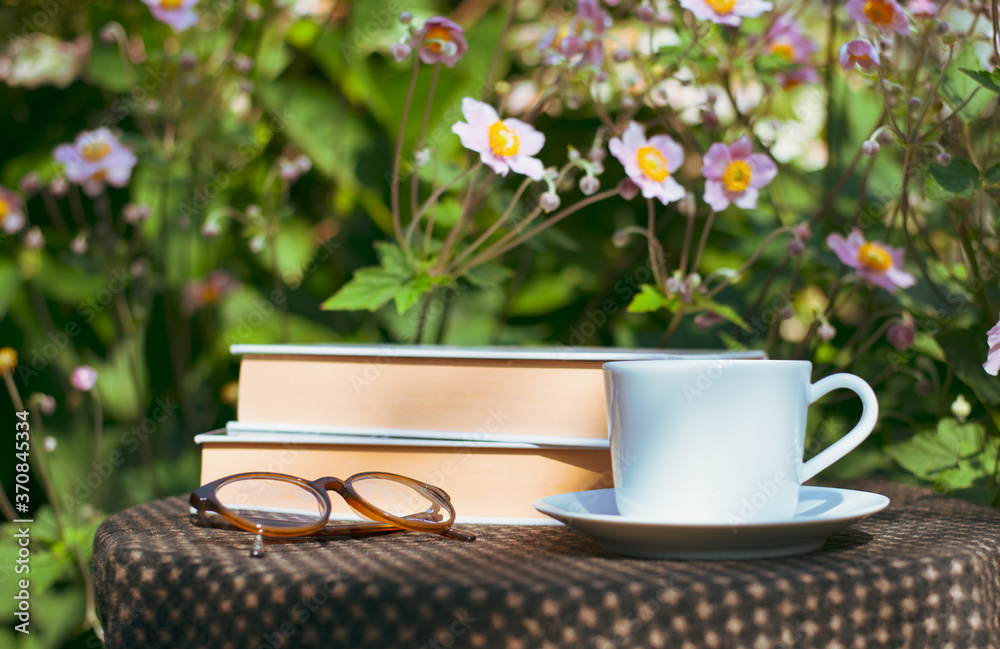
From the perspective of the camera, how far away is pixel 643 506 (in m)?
0.53

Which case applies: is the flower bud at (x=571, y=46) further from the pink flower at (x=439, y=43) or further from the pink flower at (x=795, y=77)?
the pink flower at (x=795, y=77)

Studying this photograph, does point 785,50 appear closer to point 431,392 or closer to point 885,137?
point 885,137

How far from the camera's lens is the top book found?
66 cm

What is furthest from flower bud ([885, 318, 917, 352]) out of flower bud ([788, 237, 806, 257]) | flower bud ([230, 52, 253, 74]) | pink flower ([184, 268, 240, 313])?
pink flower ([184, 268, 240, 313])

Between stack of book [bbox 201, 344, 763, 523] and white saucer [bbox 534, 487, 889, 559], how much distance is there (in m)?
0.12

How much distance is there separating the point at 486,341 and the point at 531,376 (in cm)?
52

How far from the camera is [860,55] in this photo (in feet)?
2.20

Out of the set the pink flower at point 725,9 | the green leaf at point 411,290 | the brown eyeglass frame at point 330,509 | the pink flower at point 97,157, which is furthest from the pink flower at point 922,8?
the pink flower at point 97,157

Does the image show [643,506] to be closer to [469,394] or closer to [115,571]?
[469,394]

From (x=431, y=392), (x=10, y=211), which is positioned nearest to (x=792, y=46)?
(x=431, y=392)

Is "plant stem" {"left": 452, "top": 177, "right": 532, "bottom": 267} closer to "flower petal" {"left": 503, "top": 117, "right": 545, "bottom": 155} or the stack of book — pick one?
"flower petal" {"left": 503, "top": 117, "right": 545, "bottom": 155}

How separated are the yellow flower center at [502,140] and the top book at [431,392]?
0.21 metres

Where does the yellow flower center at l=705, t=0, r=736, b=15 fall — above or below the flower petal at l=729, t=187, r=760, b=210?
above

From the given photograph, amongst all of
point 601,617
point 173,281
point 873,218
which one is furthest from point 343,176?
point 601,617
